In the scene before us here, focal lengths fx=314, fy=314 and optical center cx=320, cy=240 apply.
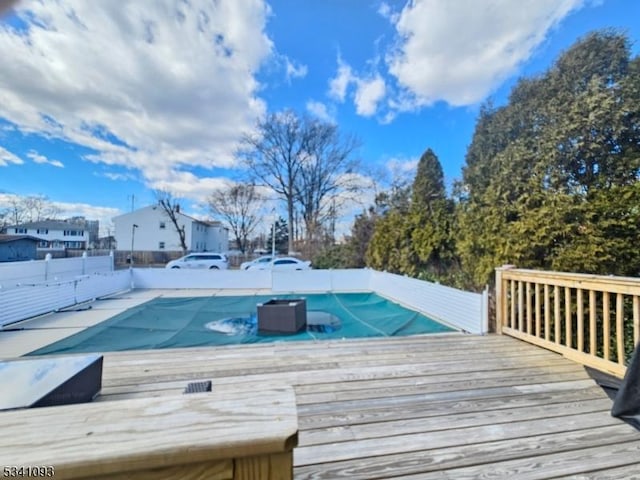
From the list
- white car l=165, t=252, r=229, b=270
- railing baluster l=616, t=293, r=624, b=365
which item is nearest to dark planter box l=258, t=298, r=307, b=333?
railing baluster l=616, t=293, r=624, b=365

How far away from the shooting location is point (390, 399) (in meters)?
2.18

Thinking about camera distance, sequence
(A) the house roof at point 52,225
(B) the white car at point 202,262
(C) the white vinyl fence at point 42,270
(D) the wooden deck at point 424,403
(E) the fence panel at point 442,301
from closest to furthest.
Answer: (D) the wooden deck at point 424,403, (E) the fence panel at point 442,301, (C) the white vinyl fence at point 42,270, (B) the white car at point 202,262, (A) the house roof at point 52,225

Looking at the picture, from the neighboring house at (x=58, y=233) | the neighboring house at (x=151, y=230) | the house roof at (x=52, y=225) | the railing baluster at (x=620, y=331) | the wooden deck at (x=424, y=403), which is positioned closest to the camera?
the wooden deck at (x=424, y=403)

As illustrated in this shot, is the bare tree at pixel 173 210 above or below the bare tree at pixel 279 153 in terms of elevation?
below

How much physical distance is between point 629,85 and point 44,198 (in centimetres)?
3430

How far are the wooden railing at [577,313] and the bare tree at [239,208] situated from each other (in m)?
19.9

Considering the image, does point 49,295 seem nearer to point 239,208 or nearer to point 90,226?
point 239,208

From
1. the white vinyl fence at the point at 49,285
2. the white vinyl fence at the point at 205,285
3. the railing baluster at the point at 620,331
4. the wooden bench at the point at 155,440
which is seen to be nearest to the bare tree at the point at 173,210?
the white vinyl fence at the point at 205,285

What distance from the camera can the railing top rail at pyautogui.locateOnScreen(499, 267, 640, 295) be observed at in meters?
2.57

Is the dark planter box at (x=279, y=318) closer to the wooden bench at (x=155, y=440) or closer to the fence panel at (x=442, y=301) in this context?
the fence panel at (x=442, y=301)

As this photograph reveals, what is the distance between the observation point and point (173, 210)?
2512 cm

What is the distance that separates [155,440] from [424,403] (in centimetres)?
207

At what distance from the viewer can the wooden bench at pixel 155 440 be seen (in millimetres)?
430

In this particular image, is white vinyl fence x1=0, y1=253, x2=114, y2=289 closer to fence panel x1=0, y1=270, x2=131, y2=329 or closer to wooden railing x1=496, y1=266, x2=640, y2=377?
fence panel x1=0, y1=270, x2=131, y2=329
